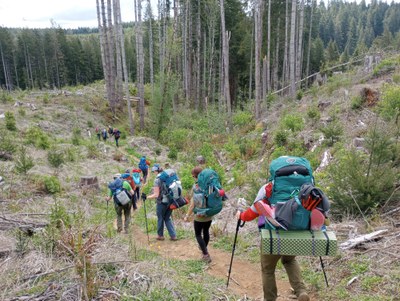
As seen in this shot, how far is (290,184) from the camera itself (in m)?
3.38

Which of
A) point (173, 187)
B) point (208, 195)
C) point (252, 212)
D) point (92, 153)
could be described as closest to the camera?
point (252, 212)

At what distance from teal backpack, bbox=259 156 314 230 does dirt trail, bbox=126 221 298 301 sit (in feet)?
5.06

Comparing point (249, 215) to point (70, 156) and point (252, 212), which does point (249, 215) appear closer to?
point (252, 212)

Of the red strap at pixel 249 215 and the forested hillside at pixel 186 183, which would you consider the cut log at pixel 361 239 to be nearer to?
the forested hillside at pixel 186 183

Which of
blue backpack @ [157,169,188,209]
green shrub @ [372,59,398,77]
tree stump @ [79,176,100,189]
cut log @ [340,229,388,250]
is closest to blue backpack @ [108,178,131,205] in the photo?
blue backpack @ [157,169,188,209]

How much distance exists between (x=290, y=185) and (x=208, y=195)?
6.60ft

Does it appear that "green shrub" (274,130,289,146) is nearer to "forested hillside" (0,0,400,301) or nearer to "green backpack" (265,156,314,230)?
"forested hillside" (0,0,400,301)

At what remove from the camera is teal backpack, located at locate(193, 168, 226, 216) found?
5191mm

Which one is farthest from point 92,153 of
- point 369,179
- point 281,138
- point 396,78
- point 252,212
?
point 252,212

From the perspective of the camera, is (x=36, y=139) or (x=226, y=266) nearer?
(x=226, y=266)

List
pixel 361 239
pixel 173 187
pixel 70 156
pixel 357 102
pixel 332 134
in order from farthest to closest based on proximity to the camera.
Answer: pixel 70 156 < pixel 357 102 < pixel 332 134 < pixel 173 187 < pixel 361 239

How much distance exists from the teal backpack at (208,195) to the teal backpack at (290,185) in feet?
5.77

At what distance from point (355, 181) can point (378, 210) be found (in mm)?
622

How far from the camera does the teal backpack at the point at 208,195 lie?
5.19m
